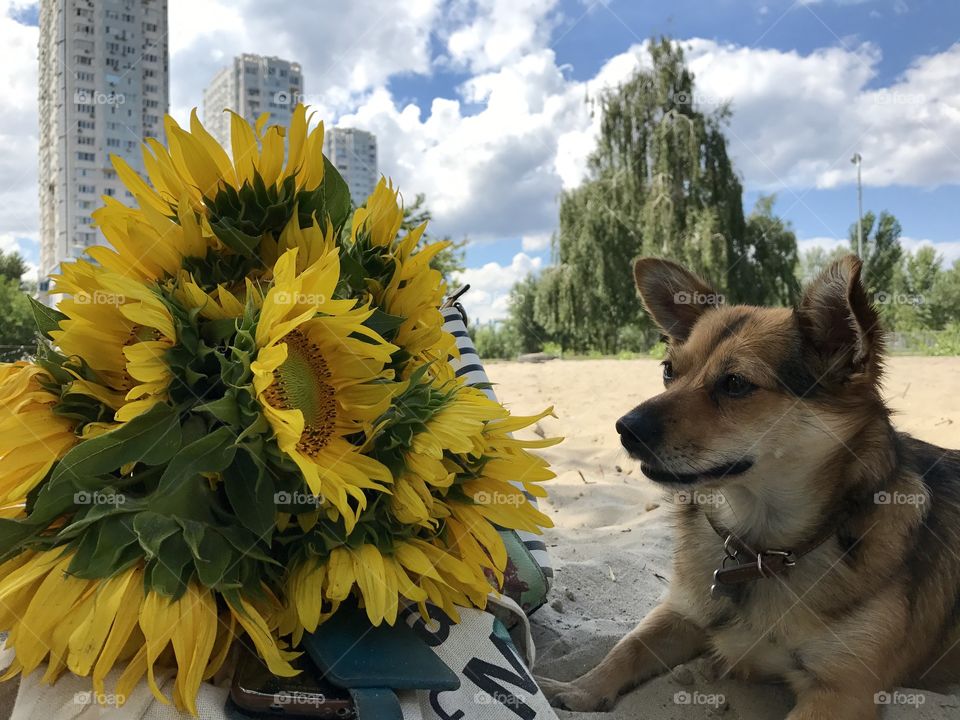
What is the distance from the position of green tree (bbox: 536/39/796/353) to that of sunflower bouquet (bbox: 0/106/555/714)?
2045 cm

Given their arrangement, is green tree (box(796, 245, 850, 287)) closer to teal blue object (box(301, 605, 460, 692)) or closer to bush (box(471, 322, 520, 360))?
teal blue object (box(301, 605, 460, 692))

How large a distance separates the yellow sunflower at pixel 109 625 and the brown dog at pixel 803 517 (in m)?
1.51

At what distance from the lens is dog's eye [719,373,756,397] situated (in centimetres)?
267

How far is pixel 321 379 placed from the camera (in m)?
1.52

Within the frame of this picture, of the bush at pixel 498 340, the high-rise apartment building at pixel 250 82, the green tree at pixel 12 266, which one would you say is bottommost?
the bush at pixel 498 340

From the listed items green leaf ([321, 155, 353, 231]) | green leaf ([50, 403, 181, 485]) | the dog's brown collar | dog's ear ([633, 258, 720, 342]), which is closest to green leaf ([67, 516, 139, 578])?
green leaf ([50, 403, 181, 485])

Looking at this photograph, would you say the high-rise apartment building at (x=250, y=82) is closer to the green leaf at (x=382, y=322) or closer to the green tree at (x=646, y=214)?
the green tree at (x=646, y=214)

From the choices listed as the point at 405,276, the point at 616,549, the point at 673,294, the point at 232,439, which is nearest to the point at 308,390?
the point at 232,439

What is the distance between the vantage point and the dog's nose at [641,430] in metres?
2.57

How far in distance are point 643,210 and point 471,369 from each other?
66.8ft

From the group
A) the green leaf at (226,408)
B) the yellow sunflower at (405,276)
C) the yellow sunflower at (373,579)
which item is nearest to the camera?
the green leaf at (226,408)

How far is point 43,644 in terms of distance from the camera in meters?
1.42

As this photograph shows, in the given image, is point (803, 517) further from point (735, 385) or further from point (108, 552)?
Answer: point (108, 552)

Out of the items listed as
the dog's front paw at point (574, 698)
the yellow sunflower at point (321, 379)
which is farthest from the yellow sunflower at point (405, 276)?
the dog's front paw at point (574, 698)
